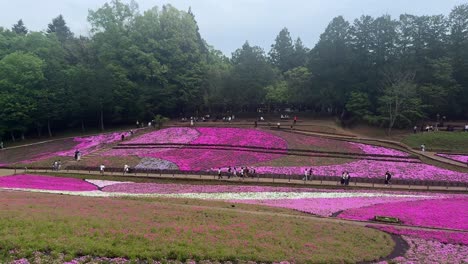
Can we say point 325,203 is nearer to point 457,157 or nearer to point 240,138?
point 240,138

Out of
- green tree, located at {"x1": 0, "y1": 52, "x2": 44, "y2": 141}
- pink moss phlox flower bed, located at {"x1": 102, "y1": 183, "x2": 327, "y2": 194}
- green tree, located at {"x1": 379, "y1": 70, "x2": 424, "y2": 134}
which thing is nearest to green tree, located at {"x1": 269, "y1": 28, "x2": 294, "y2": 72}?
green tree, located at {"x1": 379, "y1": 70, "x2": 424, "y2": 134}

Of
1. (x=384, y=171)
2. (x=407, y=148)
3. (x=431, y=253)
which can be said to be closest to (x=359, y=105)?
(x=407, y=148)

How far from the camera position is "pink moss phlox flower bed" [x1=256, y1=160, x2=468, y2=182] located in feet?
141

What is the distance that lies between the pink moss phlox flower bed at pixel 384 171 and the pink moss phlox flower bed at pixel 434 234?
20.4 meters

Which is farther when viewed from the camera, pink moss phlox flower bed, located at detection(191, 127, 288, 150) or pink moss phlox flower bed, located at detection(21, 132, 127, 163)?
pink moss phlox flower bed, located at detection(21, 132, 127, 163)

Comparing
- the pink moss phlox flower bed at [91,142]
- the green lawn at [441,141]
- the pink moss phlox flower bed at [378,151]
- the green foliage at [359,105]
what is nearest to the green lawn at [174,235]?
the pink moss phlox flower bed at [378,151]

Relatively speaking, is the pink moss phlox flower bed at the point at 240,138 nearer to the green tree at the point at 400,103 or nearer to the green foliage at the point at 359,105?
the green foliage at the point at 359,105

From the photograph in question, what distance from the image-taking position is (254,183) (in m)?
39.6

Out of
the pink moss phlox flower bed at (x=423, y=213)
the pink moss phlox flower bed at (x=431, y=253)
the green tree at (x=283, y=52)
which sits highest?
the green tree at (x=283, y=52)

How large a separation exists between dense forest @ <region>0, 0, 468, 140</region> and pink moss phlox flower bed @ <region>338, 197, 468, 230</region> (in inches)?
1577

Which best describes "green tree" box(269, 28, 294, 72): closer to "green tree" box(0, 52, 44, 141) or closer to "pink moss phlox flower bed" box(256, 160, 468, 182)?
"green tree" box(0, 52, 44, 141)

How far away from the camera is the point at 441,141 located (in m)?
57.5

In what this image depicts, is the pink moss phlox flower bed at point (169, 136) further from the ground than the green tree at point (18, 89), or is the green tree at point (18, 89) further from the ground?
the green tree at point (18, 89)

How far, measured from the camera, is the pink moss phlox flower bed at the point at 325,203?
1096 inches
